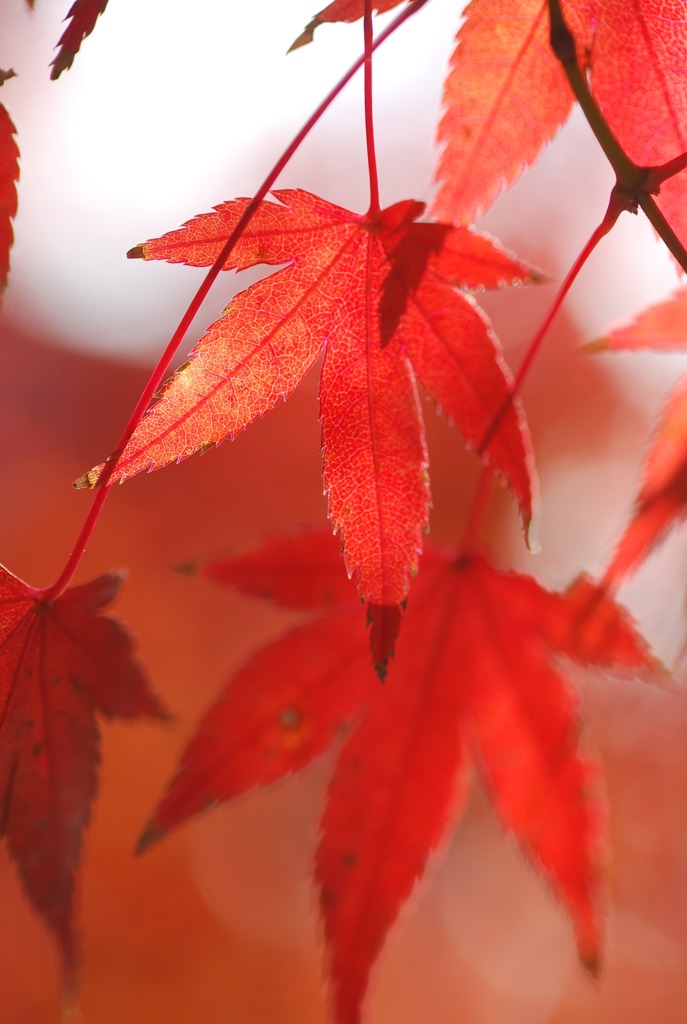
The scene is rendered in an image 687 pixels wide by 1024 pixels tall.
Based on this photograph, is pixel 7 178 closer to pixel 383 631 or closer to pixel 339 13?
pixel 339 13

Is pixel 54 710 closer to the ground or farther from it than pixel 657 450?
closer to the ground

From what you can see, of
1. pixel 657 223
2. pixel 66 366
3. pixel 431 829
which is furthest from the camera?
pixel 66 366

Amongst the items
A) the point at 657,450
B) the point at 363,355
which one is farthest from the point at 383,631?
the point at 657,450

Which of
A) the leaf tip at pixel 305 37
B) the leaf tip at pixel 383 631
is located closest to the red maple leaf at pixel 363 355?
the leaf tip at pixel 383 631

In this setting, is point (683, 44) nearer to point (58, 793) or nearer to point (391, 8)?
point (391, 8)

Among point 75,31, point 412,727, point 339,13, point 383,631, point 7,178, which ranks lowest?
point 412,727

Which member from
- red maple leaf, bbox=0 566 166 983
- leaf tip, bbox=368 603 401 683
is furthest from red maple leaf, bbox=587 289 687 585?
red maple leaf, bbox=0 566 166 983

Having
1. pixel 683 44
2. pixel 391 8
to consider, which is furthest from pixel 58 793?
pixel 683 44
